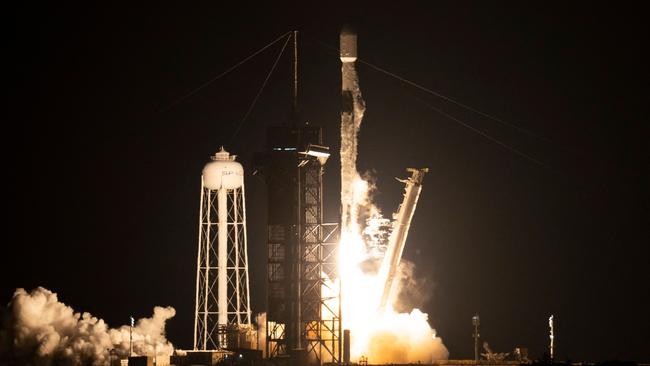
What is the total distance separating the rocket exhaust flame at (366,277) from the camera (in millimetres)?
88625

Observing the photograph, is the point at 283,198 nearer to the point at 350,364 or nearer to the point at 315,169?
the point at 315,169

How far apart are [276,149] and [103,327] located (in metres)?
14.5

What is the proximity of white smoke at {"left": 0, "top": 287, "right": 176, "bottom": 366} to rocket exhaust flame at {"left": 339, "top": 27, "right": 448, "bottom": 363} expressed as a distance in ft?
37.2

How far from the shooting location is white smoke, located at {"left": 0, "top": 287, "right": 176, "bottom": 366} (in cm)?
8644

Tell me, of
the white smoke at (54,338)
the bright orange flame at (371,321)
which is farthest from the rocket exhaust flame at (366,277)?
the white smoke at (54,338)

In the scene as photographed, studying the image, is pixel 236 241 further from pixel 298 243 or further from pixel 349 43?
pixel 349 43

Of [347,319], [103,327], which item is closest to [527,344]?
[347,319]

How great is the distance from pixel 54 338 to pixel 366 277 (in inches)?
729

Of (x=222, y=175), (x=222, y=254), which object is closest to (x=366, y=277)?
(x=222, y=254)

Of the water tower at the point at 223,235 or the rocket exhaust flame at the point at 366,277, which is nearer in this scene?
the rocket exhaust flame at the point at 366,277

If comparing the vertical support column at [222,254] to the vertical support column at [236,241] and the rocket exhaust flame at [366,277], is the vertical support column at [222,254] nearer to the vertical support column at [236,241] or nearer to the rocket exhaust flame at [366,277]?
the vertical support column at [236,241]

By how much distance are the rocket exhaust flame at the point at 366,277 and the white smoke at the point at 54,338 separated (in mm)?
11330

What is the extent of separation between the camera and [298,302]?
87.0m

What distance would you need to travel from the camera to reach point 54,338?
86.8m
